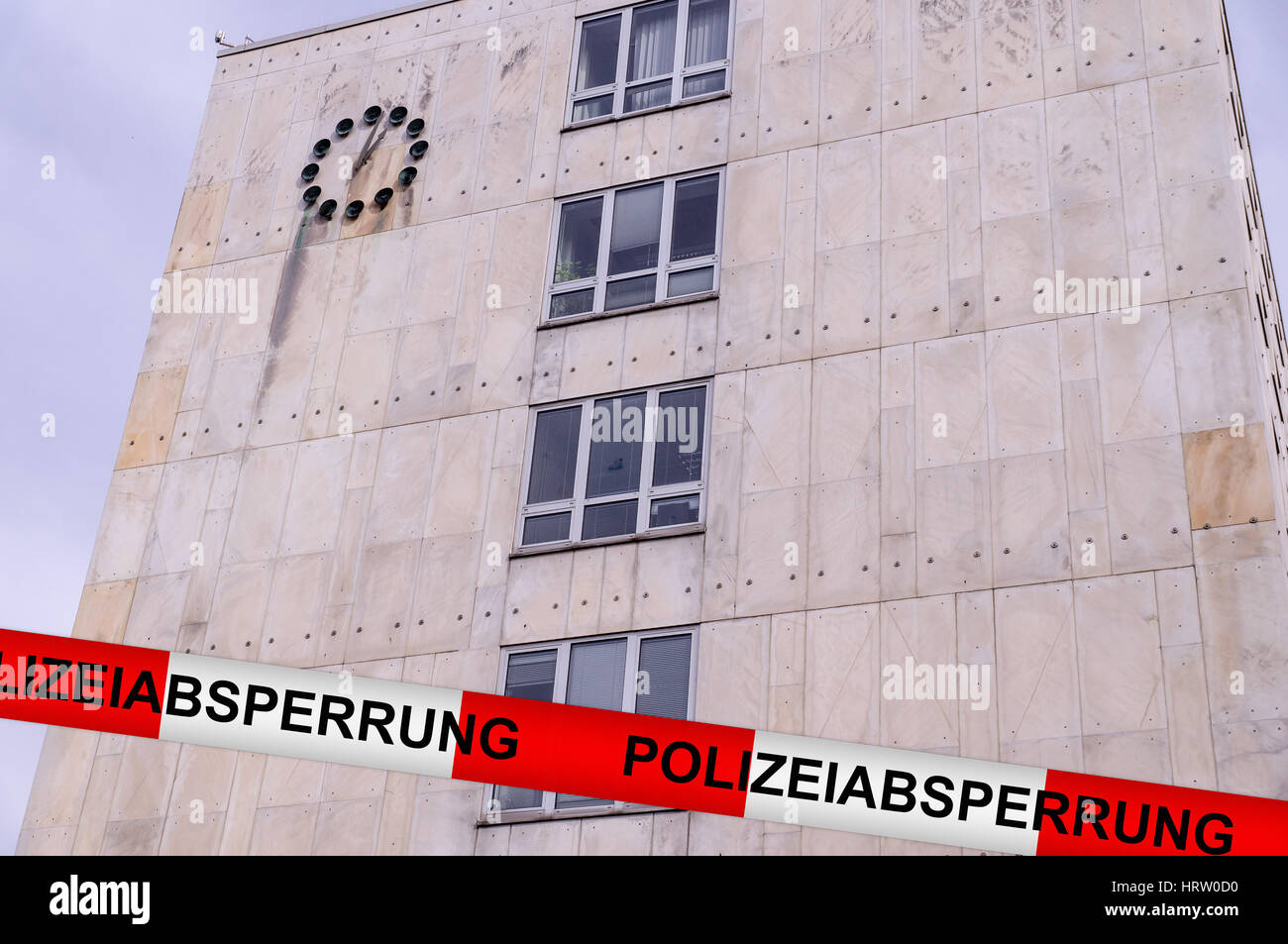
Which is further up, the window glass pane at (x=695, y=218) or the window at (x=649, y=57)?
the window at (x=649, y=57)

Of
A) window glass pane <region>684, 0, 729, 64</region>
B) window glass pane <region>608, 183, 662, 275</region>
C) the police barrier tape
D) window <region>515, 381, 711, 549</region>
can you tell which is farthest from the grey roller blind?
window glass pane <region>684, 0, 729, 64</region>

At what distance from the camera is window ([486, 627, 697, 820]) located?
73.5 feet

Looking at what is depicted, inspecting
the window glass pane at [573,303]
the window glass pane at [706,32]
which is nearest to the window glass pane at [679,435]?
the window glass pane at [573,303]

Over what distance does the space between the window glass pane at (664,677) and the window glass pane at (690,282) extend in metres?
6.01

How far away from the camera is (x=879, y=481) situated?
2269 cm

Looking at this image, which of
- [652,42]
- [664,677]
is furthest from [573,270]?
[664,677]

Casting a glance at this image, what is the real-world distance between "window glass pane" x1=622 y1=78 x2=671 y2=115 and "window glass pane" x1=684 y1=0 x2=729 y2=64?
62 cm

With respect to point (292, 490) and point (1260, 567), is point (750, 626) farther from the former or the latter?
point (292, 490)

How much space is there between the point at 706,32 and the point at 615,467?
28.5 ft

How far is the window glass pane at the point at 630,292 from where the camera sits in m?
26.0

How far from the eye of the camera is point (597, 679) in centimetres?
2306

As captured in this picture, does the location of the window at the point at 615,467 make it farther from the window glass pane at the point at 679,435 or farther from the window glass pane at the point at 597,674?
the window glass pane at the point at 597,674

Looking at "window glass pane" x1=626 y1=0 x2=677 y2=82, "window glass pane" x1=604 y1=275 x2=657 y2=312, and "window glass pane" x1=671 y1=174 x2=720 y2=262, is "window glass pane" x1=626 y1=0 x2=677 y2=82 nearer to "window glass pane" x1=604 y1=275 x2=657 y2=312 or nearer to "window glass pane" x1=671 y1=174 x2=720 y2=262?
"window glass pane" x1=671 y1=174 x2=720 y2=262
